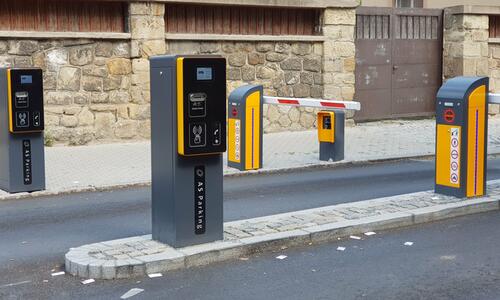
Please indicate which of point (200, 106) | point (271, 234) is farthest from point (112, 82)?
point (200, 106)

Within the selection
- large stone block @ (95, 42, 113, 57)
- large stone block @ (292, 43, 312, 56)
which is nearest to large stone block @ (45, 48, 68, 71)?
large stone block @ (95, 42, 113, 57)

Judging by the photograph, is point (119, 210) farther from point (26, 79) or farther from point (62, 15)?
point (62, 15)

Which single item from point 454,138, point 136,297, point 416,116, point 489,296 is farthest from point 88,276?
point 416,116

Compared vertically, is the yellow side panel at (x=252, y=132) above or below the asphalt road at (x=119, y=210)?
above

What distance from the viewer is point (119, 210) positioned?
30.3ft

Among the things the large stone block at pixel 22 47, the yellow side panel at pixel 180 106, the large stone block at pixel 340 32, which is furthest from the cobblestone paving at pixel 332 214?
the large stone block at pixel 340 32

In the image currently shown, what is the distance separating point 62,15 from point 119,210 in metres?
6.23

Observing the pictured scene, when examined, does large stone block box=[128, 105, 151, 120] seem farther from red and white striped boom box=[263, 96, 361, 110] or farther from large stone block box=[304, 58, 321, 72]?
large stone block box=[304, 58, 321, 72]

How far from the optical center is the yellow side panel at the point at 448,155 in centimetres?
896

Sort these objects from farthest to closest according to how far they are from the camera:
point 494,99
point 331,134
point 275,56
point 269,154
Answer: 1. point 275,56
2. point 269,154
3. point 331,134
4. point 494,99

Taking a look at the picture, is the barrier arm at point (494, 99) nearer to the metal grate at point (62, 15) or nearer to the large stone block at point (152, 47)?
the large stone block at point (152, 47)

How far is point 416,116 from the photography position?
64.5 feet

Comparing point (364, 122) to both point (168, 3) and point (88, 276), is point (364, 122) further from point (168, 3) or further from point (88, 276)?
point (88, 276)

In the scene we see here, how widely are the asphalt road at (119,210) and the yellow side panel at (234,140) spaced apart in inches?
24.1
